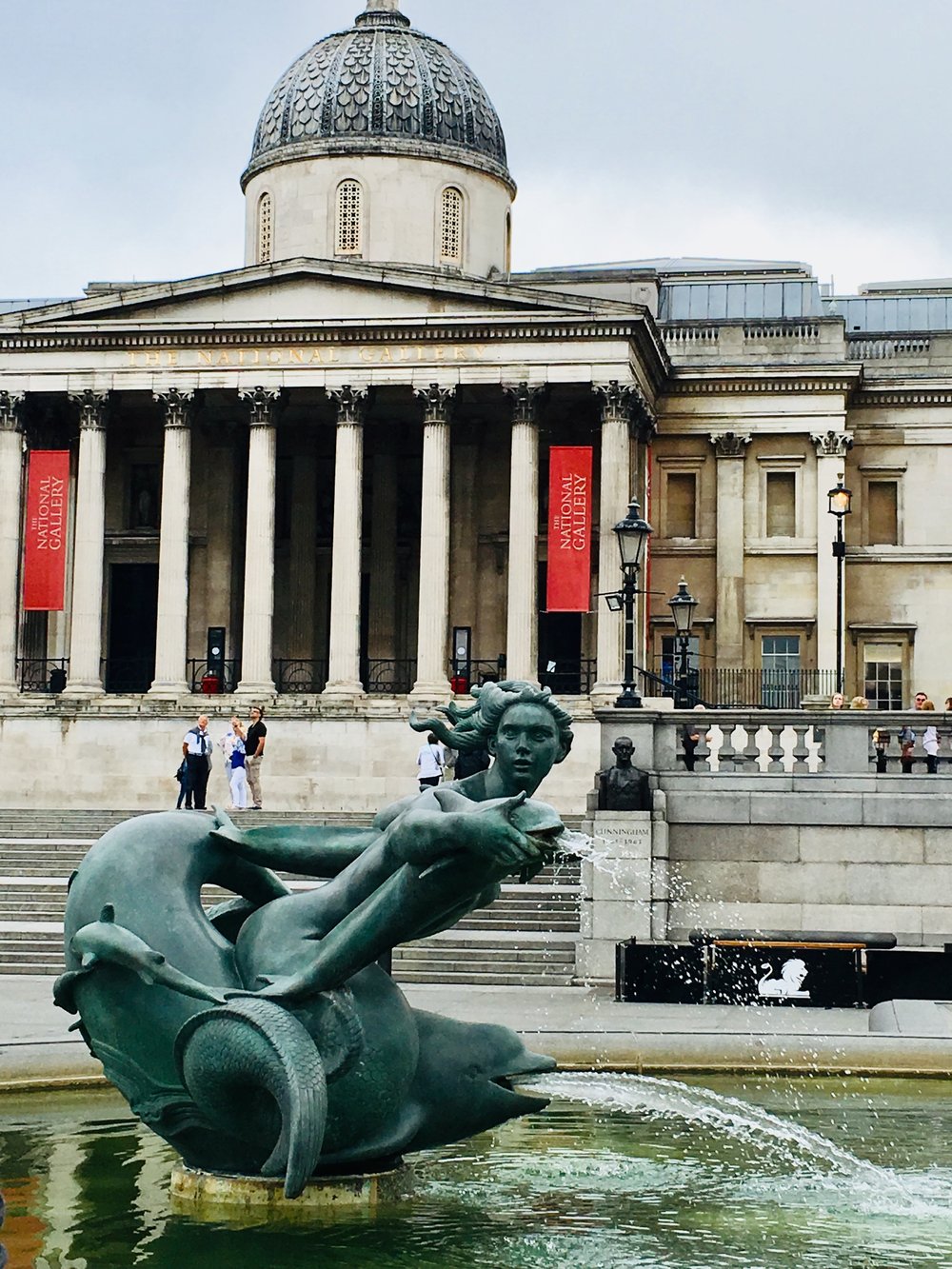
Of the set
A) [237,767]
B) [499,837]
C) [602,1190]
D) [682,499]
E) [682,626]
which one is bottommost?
[602,1190]

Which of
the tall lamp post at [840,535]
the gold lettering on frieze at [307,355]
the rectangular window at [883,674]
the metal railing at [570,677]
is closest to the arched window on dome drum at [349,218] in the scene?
the gold lettering on frieze at [307,355]

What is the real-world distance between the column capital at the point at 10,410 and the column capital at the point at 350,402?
8235 mm

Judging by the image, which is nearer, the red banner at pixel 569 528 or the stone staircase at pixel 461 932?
the stone staircase at pixel 461 932

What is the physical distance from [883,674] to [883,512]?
15.6 feet

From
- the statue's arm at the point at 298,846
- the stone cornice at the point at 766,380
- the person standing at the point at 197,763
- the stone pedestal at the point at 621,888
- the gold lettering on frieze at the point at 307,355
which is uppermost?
the stone cornice at the point at 766,380

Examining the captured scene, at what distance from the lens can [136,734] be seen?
159ft

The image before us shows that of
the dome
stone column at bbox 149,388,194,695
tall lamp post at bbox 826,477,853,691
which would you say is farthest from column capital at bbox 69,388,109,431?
tall lamp post at bbox 826,477,853,691

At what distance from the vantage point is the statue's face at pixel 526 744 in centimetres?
987

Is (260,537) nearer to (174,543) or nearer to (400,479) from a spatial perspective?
(174,543)

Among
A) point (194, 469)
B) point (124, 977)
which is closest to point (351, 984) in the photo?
point (124, 977)

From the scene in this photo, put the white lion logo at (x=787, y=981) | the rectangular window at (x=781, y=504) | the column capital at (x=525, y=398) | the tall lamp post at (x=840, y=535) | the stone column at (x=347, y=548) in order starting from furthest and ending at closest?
the rectangular window at (x=781, y=504) < the column capital at (x=525, y=398) < the stone column at (x=347, y=548) < the tall lamp post at (x=840, y=535) < the white lion logo at (x=787, y=981)

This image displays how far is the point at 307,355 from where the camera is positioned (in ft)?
168

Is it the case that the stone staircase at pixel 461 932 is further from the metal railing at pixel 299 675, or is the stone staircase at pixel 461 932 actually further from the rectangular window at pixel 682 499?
the rectangular window at pixel 682 499

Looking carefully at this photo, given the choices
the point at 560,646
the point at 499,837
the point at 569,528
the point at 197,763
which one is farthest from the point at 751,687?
the point at 499,837
